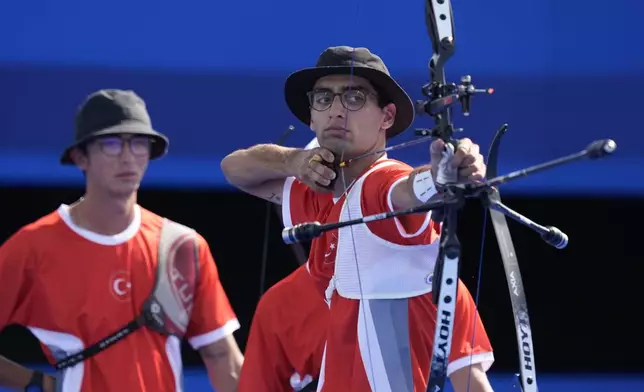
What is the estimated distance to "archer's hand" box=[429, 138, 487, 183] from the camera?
202cm

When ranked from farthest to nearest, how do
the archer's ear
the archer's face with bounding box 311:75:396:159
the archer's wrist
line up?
the archer's ear, the archer's face with bounding box 311:75:396:159, the archer's wrist

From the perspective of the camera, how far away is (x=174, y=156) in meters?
3.80

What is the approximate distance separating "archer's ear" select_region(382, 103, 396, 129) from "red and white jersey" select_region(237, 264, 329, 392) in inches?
18.2

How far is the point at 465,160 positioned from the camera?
2018 millimetres

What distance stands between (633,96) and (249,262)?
1293 millimetres

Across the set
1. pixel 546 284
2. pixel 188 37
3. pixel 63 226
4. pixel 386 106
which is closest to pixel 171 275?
pixel 63 226

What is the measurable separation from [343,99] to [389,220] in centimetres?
30

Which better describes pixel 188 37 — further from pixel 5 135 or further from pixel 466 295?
pixel 466 295

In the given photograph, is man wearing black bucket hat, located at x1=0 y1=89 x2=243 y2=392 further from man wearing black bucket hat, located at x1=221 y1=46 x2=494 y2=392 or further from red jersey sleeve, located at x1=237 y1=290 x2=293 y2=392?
man wearing black bucket hat, located at x1=221 y1=46 x2=494 y2=392

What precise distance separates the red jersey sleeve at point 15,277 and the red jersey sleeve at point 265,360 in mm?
528

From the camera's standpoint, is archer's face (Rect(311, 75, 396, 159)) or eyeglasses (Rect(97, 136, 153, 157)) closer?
archer's face (Rect(311, 75, 396, 159))

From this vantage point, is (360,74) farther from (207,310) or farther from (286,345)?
(207,310)

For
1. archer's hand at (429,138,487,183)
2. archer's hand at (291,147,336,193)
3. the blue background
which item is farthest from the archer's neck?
archer's hand at (429,138,487,183)

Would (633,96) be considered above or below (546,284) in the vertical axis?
above
